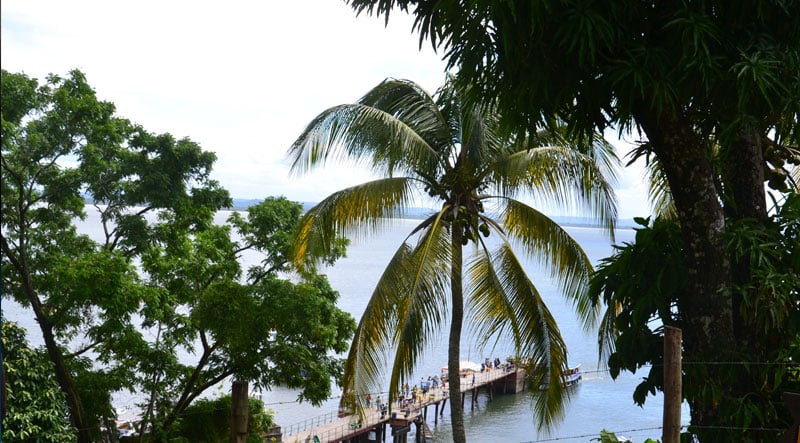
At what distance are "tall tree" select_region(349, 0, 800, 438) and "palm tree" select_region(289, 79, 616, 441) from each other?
5.17 feet

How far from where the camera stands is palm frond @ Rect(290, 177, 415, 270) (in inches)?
310

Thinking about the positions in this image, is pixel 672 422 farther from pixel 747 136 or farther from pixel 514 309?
pixel 514 309

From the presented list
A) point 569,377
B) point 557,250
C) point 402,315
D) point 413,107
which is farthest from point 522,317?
point 569,377

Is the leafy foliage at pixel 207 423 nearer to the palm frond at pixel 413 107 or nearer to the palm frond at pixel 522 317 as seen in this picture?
the palm frond at pixel 522 317

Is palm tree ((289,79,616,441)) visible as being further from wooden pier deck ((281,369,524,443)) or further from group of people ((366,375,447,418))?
group of people ((366,375,447,418))

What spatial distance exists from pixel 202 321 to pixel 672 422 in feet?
24.6

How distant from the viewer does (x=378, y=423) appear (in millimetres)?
28094

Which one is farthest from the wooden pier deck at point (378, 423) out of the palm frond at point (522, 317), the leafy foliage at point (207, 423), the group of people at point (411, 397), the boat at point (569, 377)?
the palm frond at point (522, 317)

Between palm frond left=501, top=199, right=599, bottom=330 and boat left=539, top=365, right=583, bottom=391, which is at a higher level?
palm frond left=501, top=199, right=599, bottom=330

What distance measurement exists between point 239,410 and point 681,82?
354cm

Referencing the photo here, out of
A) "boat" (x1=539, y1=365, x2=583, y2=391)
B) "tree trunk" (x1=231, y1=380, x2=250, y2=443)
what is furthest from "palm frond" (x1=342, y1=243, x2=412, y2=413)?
"tree trunk" (x1=231, y1=380, x2=250, y2=443)

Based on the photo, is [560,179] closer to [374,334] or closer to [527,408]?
[374,334]

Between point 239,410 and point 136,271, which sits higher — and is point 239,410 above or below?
below

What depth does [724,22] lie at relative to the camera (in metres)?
5.41
